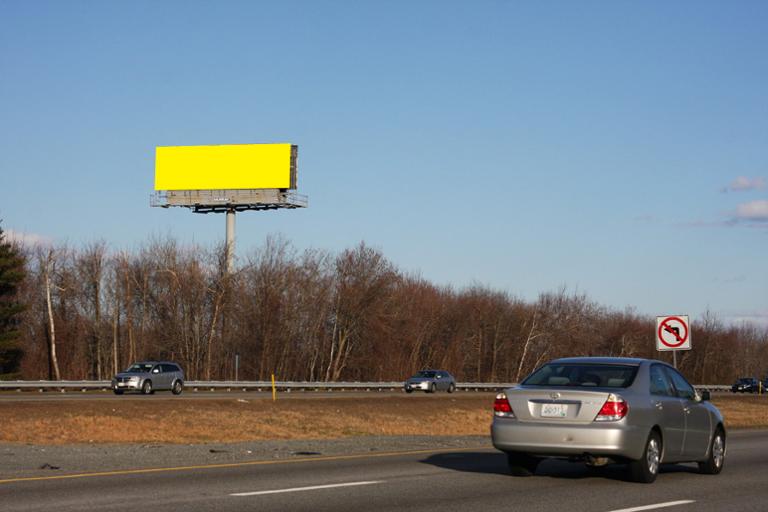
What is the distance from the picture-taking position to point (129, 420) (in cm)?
3008

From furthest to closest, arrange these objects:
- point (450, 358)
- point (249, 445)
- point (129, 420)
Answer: point (450, 358)
point (129, 420)
point (249, 445)

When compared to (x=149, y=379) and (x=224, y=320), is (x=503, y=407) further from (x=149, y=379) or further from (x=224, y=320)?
(x=224, y=320)

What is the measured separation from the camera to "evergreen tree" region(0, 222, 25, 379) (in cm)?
7075

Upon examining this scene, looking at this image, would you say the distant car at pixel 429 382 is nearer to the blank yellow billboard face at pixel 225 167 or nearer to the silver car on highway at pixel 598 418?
the blank yellow billboard face at pixel 225 167

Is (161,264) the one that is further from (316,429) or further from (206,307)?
(316,429)

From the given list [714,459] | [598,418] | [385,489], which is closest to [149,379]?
[714,459]

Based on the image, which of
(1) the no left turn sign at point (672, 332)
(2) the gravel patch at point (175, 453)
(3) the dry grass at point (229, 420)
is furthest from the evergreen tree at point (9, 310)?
(2) the gravel patch at point (175, 453)

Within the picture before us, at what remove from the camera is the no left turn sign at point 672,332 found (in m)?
29.6

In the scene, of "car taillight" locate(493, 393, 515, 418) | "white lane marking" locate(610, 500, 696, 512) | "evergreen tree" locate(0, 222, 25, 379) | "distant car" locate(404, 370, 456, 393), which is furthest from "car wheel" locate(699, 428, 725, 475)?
"evergreen tree" locate(0, 222, 25, 379)

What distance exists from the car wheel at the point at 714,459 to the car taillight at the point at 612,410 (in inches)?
118

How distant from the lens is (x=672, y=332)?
2994cm

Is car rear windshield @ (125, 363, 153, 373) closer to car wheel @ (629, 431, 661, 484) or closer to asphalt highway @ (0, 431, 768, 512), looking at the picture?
asphalt highway @ (0, 431, 768, 512)

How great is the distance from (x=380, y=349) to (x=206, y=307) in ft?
49.8

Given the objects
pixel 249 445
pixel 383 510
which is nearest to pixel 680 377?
pixel 383 510
